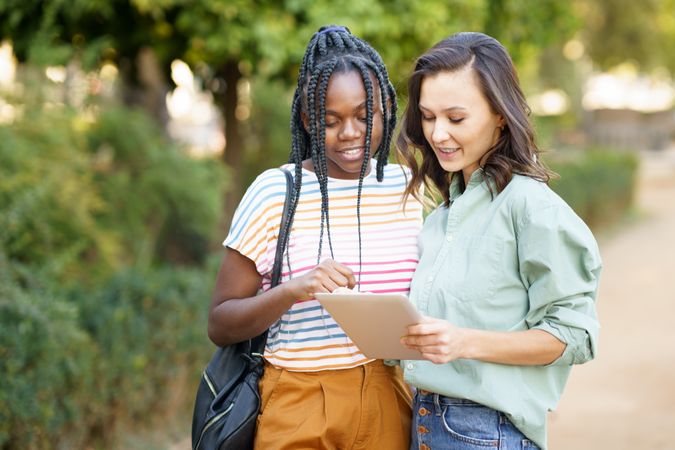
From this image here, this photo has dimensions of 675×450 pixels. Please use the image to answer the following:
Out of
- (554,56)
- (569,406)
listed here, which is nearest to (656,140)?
(554,56)

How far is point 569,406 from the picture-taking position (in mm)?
5965

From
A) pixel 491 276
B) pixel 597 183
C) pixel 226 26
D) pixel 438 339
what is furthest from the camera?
pixel 597 183

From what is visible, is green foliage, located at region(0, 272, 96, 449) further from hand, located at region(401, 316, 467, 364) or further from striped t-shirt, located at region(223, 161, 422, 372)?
hand, located at region(401, 316, 467, 364)

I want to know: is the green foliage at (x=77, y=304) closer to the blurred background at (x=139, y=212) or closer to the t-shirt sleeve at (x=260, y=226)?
the blurred background at (x=139, y=212)

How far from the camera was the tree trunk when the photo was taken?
6.19 m

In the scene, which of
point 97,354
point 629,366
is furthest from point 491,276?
point 629,366

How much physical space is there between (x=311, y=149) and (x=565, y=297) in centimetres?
74

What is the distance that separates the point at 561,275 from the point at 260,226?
70cm

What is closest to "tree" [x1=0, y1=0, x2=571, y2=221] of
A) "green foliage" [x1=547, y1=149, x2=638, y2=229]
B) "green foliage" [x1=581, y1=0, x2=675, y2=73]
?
"green foliage" [x1=547, y1=149, x2=638, y2=229]

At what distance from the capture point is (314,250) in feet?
6.91

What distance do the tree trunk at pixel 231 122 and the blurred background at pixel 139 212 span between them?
2cm

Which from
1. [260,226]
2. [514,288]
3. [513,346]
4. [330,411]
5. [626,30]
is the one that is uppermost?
[626,30]

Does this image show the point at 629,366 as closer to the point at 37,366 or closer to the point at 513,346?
the point at 37,366

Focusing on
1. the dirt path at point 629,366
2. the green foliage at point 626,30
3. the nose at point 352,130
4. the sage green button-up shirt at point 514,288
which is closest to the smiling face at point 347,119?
the nose at point 352,130
